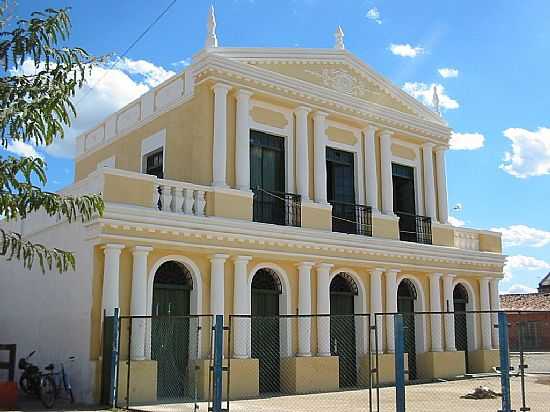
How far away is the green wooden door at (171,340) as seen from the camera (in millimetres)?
15094

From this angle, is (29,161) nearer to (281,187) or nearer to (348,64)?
(281,187)

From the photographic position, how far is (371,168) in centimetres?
2016

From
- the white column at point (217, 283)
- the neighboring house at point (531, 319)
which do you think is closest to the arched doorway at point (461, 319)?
the white column at point (217, 283)

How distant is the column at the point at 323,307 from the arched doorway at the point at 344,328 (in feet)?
2.34

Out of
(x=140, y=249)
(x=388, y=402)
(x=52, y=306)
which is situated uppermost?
(x=140, y=249)

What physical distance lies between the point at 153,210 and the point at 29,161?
814 centimetres

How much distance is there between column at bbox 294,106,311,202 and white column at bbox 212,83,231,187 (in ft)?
7.88

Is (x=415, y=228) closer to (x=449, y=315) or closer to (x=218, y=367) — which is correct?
(x=449, y=315)

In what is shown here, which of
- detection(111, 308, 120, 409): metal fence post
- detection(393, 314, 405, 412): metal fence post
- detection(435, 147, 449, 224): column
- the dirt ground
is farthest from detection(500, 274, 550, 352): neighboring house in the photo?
detection(393, 314, 405, 412): metal fence post

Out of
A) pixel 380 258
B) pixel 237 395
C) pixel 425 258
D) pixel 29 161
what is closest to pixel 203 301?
pixel 237 395

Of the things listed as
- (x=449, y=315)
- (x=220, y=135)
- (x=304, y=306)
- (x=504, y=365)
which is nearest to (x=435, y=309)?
(x=449, y=315)

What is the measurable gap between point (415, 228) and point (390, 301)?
3138 mm

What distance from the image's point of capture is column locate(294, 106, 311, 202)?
59.8ft

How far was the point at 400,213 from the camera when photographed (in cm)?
2131
